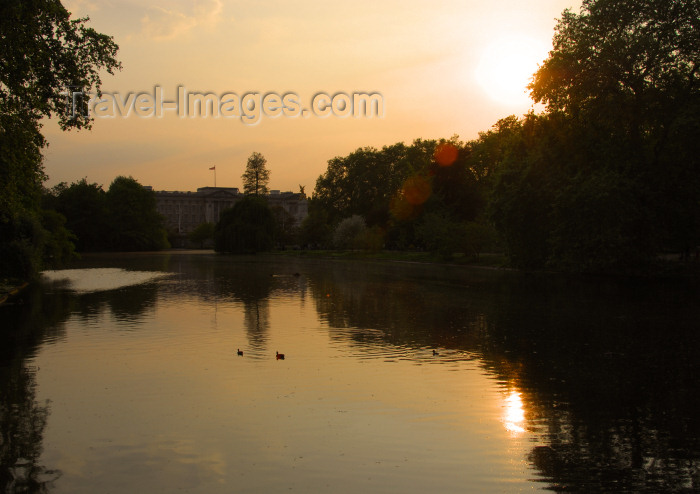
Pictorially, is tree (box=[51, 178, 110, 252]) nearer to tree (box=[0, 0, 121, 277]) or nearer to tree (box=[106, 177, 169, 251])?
tree (box=[106, 177, 169, 251])

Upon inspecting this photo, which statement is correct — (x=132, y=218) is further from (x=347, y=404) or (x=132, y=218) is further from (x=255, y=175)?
(x=347, y=404)

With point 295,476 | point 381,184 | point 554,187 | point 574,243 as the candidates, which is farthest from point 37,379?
point 381,184

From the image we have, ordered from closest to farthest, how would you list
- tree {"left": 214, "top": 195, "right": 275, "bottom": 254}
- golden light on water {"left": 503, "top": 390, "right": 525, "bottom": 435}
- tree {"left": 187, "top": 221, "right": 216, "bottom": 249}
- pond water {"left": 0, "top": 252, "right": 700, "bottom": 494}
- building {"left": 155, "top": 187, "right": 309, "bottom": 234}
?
pond water {"left": 0, "top": 252, "right": 700, "bottom": 494} → golden light on water {"left": 503, "top": 390, "right": 525, "bottom": 435} → tree {"left": 214, "top": 195, "right": 275, "bottom": 254} → tree {"left": 187, "top": 221, "right": 216, "bottom": 249} → building {"left": 155, "top": 187, "right": 309, "bottom": 234}

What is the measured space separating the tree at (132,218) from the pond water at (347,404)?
313 feet

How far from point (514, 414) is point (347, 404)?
2.28m

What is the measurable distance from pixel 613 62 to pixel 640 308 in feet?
66.6

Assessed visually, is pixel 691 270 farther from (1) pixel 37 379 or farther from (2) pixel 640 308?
(1) pixel 37 379

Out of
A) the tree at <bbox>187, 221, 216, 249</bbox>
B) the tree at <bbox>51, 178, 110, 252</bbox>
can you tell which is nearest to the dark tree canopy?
the tree at <bbox>51, 178, 110, 252</bbox>

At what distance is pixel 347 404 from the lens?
8875 millimetres

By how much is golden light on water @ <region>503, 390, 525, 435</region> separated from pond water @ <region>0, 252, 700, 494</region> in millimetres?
47

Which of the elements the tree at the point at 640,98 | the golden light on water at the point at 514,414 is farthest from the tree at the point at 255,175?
the golden light on water at the point at 514,414

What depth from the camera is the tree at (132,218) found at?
10938cm

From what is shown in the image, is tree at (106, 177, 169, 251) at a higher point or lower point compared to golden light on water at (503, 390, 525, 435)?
higher

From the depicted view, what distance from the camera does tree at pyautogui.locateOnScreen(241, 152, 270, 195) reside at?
12244 centimetres
